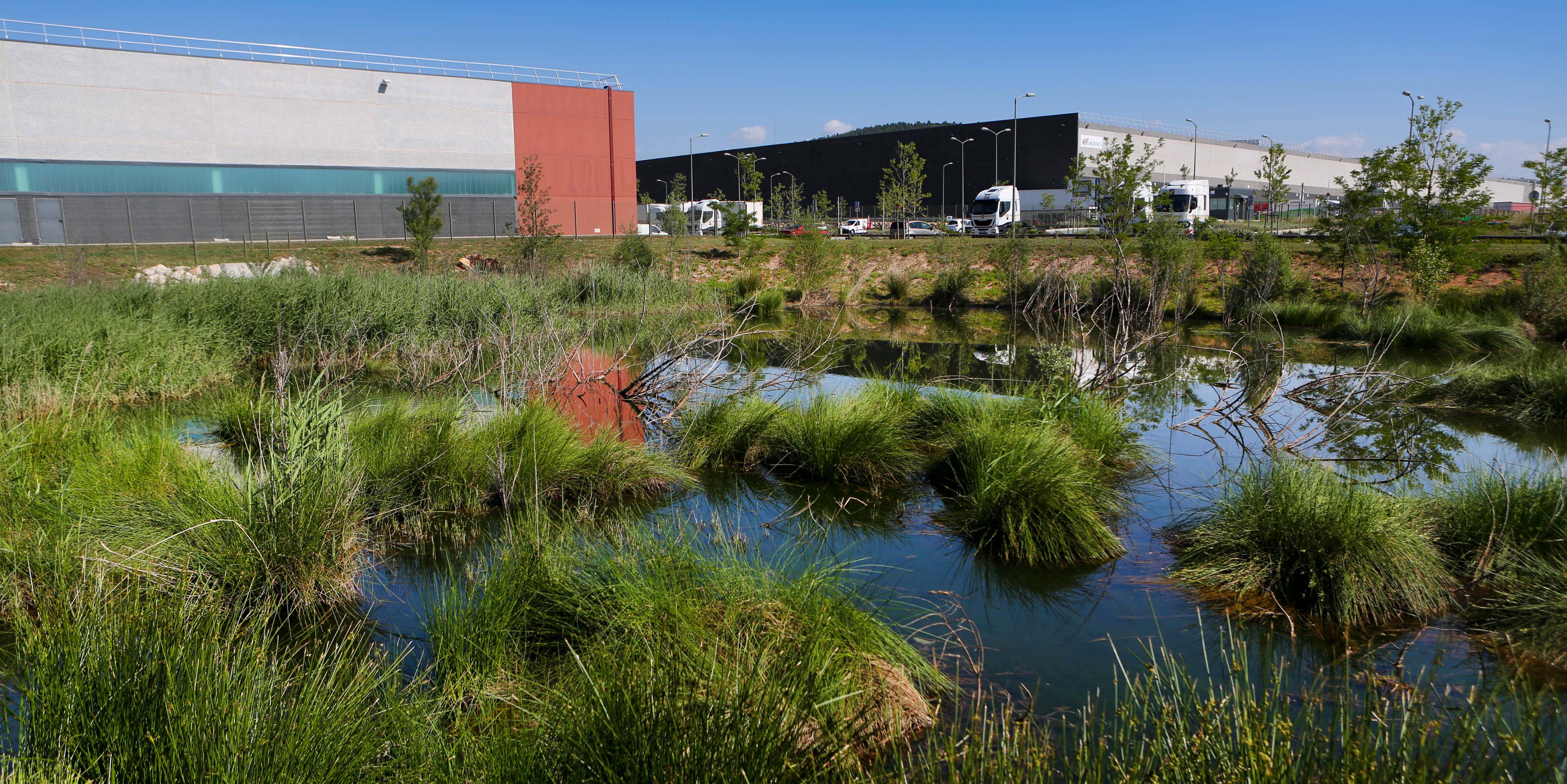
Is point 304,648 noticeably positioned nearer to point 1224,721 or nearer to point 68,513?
point 68,513

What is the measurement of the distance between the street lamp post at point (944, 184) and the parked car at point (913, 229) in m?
9.48

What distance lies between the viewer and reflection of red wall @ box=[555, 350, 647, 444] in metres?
9.27

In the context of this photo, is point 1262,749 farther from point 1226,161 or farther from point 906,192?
point 1226,161

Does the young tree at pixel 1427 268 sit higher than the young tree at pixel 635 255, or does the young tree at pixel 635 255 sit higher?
the young tree at pixel 635 255

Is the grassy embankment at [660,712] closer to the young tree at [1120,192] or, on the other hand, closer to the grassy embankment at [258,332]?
the grassy embankment at [258,332]

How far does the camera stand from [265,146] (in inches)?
1437

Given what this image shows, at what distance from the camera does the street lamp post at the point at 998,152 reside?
58.9 meters

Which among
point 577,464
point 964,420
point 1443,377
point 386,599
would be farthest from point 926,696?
point 1443,377

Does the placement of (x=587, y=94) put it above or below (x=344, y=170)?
above

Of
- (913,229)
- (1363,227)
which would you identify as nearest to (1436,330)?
(1363,227)

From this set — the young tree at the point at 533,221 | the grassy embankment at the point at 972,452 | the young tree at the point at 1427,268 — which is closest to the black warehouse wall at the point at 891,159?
the young tree at the point at 533,221

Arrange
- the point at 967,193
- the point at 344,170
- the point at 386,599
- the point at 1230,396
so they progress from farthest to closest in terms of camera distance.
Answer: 1. the point at 967,193
2. the point at 344,170
3. the point at 1230,396
4. the point at 386,599

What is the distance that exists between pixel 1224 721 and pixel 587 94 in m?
45.3

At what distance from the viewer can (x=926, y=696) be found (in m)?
4.44
